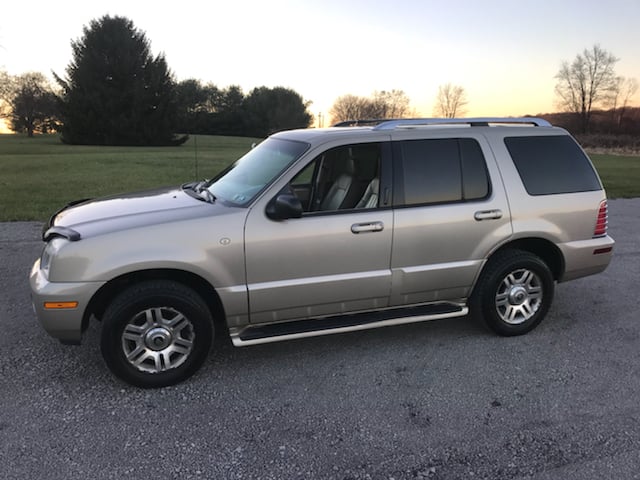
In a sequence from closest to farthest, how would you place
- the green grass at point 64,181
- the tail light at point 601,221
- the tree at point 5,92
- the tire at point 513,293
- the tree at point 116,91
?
→ the tire at point 513,293 < the tail light at point 601,221 < the green grass at point 64,181 < the tree at point 116,91 < the tree at point 5,92

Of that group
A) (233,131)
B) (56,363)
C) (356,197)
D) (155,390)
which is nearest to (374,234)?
(356,197)

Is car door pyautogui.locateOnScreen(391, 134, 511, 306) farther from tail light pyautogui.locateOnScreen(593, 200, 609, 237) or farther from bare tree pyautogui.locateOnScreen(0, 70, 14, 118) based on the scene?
bare tree pyautogui.locateOnScreen(0, 70, 14, 118)

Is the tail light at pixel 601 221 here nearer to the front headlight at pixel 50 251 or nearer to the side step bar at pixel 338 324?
the side step bar at pixel 338 324

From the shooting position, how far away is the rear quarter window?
4.39m

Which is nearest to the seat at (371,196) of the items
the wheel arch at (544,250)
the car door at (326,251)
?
the car door at (326,251)

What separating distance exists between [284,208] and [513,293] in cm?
227

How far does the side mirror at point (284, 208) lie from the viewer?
11.6 ft

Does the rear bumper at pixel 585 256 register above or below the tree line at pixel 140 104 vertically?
below

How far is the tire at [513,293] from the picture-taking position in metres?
4.33

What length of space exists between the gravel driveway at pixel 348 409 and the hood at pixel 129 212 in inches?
43.9

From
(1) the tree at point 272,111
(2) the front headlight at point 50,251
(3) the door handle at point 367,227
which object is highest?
(1) the tree at point 272,111

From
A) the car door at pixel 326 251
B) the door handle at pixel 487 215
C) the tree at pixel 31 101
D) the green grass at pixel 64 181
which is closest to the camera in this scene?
the car door at pixel 326 251

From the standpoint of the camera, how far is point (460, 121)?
434cm

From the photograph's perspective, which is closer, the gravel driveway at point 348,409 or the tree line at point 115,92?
the gravel driveway at point 348,409
